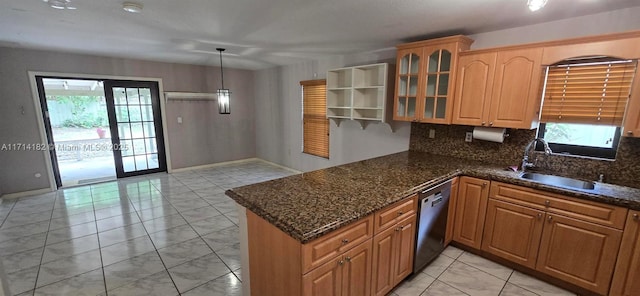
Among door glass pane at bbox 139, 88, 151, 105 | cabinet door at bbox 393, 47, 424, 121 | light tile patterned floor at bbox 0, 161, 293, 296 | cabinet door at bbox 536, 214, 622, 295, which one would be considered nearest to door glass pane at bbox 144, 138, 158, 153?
door glass pane at bbox 139, 88, 151, 105

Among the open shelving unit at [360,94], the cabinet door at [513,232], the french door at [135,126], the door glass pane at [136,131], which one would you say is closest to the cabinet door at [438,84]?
the open shelving unit at [360,94]

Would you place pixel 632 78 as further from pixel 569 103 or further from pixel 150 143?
pixel 150 143

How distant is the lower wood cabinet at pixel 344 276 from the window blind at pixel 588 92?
2.18 meters

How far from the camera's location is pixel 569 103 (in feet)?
7.53

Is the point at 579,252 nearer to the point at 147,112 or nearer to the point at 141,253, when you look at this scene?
the point at 141,253

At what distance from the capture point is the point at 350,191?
185cm

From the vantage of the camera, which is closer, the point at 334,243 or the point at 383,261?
the point at 334,243

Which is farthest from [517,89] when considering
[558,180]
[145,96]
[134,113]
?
[134,113]

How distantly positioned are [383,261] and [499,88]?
192 centimetres

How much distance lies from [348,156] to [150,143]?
4083 mm

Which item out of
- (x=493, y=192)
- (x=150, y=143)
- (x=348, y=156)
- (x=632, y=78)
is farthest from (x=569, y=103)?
(x=150, y=143)

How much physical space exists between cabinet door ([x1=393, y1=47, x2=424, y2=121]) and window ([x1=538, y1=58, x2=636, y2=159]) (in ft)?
3.70

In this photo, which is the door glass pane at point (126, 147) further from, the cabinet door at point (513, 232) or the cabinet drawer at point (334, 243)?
the cabinet door at point (513, 232)

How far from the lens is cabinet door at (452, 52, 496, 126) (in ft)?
8.20
